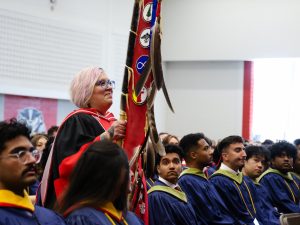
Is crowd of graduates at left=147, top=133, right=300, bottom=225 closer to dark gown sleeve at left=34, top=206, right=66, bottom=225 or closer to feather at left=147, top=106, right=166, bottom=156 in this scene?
feather at left=147, top=106, right=166, bottom=156

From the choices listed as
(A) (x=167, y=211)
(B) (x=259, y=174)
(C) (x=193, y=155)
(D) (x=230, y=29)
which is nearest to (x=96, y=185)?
(A) (x=167, y=211)

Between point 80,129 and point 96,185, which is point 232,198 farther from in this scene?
point 96,185

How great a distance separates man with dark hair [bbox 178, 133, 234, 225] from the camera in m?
4.44

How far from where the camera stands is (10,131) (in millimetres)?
2201

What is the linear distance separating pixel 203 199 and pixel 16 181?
2.58 metres

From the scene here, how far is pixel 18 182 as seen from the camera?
6.95ft

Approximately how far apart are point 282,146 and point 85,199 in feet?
13.8

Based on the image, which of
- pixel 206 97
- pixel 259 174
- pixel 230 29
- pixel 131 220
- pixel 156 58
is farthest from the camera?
pixel 206 97

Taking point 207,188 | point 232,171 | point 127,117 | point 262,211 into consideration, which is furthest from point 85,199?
point 262,211

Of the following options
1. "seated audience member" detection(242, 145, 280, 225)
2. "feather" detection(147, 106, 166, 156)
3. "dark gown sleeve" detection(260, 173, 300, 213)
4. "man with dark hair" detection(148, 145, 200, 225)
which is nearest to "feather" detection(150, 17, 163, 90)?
"feather" detection(147, 106, 166, 156)

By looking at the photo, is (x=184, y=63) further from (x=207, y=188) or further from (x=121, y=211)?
(x=121, y=211)

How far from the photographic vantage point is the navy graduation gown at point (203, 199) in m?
4.43

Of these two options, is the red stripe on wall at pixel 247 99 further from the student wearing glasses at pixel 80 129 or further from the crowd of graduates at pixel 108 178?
the student wearing glasses at pixel 80 129

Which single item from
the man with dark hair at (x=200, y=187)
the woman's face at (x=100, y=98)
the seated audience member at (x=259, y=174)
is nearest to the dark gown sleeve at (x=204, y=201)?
the man with dark hair at (x=200, y=187)
